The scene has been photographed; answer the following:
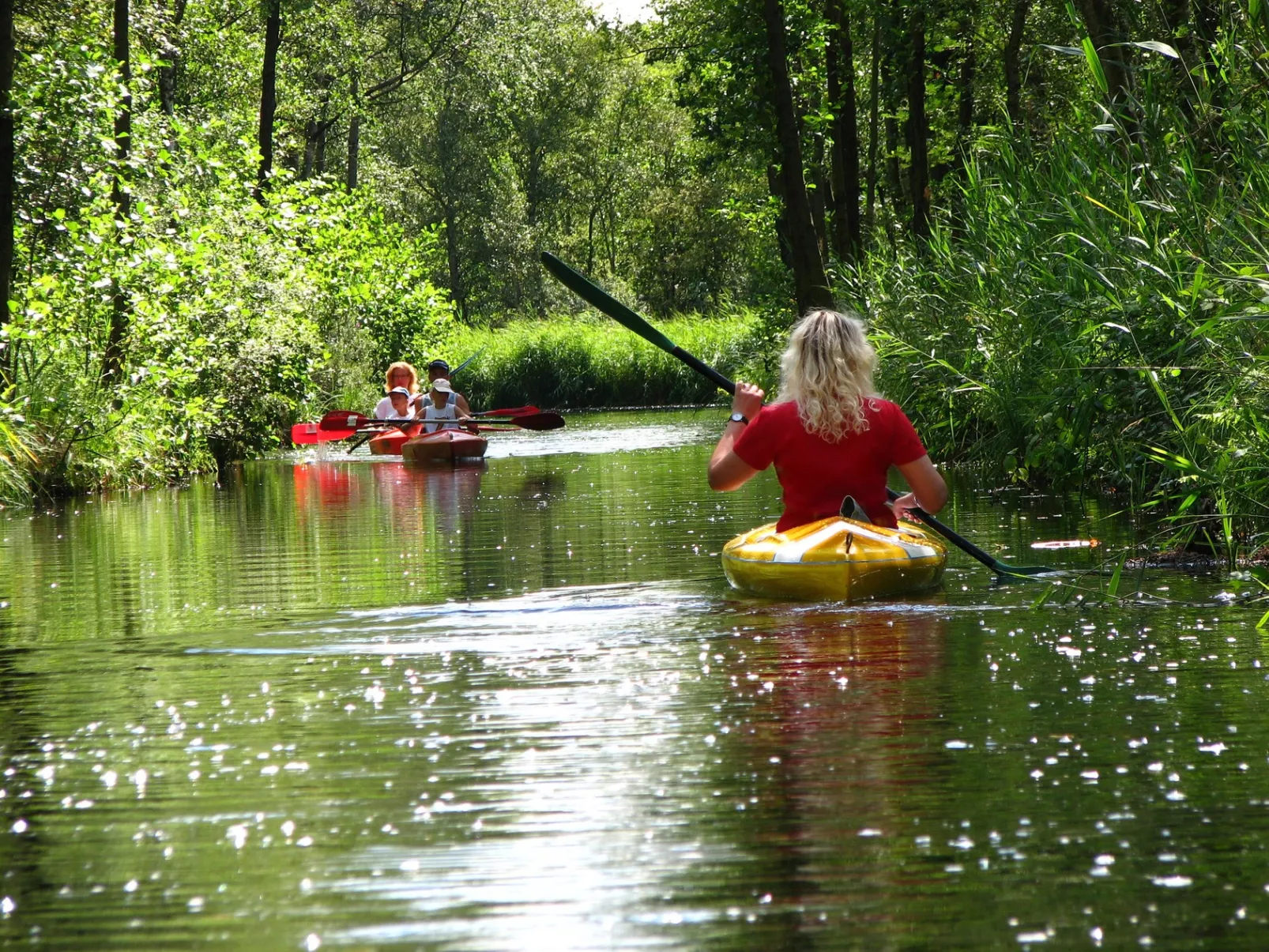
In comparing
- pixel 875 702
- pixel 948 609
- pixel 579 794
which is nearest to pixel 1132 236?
pixel 948 609

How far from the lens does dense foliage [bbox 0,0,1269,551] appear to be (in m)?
9.63

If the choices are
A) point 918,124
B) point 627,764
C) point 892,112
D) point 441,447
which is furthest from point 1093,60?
point 892,112

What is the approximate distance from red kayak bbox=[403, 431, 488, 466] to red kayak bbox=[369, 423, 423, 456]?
1.24 metres

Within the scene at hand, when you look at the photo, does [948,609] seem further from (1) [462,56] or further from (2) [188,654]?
(1) [462,56]

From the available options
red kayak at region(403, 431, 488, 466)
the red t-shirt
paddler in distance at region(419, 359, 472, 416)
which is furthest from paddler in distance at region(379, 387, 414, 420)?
the red t-shirt

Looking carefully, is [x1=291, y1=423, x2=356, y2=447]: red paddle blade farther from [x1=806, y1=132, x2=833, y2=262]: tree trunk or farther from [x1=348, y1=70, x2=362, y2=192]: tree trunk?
[x1=348, y1=70, x2=362, y2=192]: tree trunk

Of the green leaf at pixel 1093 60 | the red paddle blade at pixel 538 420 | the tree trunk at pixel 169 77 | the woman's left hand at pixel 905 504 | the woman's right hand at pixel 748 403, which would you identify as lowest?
the woman's left hand at pixel 905 504

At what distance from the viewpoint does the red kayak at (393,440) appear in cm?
2366

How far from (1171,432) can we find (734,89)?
17.5 meters

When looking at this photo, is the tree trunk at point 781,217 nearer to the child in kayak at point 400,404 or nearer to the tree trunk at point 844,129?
the tree trunk at point 844,129

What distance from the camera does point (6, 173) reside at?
17281 mm

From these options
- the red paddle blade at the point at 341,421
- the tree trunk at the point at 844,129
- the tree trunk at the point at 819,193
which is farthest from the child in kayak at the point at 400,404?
the tree trunk at the point at 819,193

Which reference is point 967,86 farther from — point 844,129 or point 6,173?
point 6,173

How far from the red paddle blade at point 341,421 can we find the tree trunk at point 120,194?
3.69 meters
